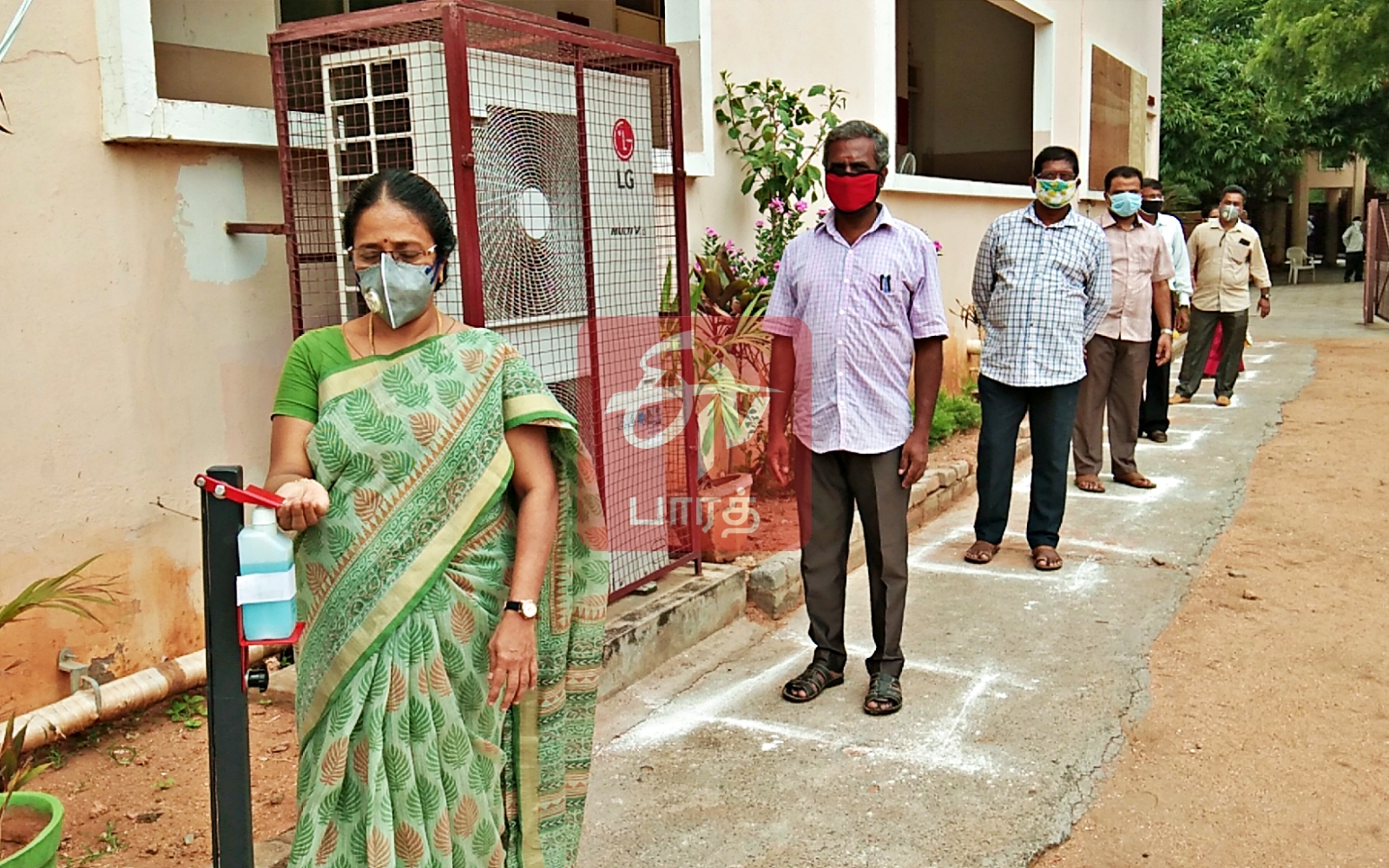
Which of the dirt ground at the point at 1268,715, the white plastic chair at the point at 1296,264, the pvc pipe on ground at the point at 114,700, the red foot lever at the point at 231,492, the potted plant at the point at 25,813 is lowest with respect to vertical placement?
the dirt ground at the point at 1268,715

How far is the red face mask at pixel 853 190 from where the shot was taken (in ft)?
12.8

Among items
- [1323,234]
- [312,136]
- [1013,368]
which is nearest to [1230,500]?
[1013,368]

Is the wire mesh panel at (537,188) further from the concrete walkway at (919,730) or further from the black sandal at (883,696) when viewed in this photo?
the black sandal at (883,696)

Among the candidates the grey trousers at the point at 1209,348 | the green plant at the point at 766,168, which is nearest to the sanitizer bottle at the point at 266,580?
the green plant at the point at 766,168

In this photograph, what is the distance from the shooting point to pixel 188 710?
148 inches

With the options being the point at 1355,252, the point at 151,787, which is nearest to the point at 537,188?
the point at 151,787

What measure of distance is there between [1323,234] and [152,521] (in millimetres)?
41227

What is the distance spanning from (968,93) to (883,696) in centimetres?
1254

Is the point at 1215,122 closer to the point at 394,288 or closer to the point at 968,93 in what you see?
the point at 968,93

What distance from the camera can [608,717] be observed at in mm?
4078

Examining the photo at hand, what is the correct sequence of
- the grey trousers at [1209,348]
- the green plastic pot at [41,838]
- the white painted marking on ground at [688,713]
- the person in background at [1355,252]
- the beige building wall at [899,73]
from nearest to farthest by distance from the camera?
the green plastic pot at [41,838]
the white painted marking on ground at [688,713]
the beige building wall at [899,73]
the grey trousers at [1209,348]
the person in background at [1355,252]

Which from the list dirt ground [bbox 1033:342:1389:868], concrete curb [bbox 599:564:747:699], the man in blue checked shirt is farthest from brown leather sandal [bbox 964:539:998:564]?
concrete curb [bbox 599:564:747:699]

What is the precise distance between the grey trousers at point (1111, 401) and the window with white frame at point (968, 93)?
297 inches

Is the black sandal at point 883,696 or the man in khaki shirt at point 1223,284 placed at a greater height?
the man in khaki shirt at point 1223,284
